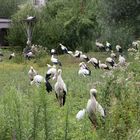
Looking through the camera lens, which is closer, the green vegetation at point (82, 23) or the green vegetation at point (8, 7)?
the green vegetation at point (82, 23)

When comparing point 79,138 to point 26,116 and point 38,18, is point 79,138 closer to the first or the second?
point 26,116

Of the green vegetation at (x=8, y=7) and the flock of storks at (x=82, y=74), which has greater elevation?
the flock of storks at (x=82, y=74)

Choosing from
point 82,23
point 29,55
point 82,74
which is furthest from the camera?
point 82,23

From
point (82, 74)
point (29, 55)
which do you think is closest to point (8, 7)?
point (29, 55)

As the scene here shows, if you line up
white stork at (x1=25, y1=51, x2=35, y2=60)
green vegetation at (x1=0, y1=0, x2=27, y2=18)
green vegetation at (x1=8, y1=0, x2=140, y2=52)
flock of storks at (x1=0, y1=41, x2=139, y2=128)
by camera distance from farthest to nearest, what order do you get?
green vegetation at (x1=0, y1=0, x2=27, y2=18)
white stork at (x1=25, y1=51, x2=35, y2=60)
green vegetation at (x1=8, y1=0, x2=140, y2=52)
flock of storks at (x1=0, y1=41, x2=139, y2=128)

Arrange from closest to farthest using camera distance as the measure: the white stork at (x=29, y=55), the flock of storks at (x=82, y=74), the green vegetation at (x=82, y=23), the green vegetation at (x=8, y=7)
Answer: the flock of storks at (x=82, y=74), the green vegetation at (x=82, y=23), the white stork at (x=29, y=55), the green vegetation at (x=8, y=7)

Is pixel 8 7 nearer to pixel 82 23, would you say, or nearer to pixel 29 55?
pixel 82 23

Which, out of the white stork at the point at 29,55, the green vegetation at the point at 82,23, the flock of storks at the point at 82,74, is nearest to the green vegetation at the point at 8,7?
the green vegetation at the point at 82,23

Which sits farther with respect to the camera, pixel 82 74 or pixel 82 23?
pixel 82 23

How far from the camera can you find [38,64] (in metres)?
24.8

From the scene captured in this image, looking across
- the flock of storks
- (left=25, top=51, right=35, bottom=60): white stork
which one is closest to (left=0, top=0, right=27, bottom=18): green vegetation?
the flock of storks

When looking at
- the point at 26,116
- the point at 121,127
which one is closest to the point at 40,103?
the point at 26,116

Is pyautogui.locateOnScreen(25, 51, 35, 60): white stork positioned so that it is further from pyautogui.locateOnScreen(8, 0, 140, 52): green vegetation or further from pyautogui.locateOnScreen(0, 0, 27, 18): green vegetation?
pyautogui.locateOnScreen(0, 0, 27, 18): green vegetation

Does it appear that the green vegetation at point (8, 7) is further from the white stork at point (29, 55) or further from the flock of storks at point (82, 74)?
the white stork at point (29, 55)
